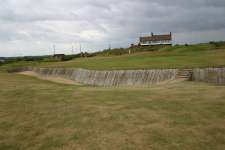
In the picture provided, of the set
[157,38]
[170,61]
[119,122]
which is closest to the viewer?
[119,122]

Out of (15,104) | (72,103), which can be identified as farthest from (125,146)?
(15,104)

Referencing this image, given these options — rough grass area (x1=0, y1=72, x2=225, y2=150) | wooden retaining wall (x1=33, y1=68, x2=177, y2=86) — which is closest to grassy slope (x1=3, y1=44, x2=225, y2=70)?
wooden retaining wall (x1=33, y1=68, x2=177, y2=86)

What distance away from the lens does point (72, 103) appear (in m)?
14.4

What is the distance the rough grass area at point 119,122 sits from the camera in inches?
348

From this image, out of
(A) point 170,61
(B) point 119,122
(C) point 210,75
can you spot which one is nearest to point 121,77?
(A) point 170,61

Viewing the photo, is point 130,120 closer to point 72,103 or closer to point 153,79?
point 72,103

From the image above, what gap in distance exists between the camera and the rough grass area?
8844 mm

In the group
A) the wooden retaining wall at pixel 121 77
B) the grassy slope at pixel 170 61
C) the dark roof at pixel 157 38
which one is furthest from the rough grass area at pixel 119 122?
the dark roof at pixel 157 38

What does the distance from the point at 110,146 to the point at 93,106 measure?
15.4 feet

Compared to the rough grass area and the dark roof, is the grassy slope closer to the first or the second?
the rough grass area

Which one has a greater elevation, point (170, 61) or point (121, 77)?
point (170, 61)

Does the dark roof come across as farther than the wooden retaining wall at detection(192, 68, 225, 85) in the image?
Yes

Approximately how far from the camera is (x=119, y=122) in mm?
10539

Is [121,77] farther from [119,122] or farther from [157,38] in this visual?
[157,38]
